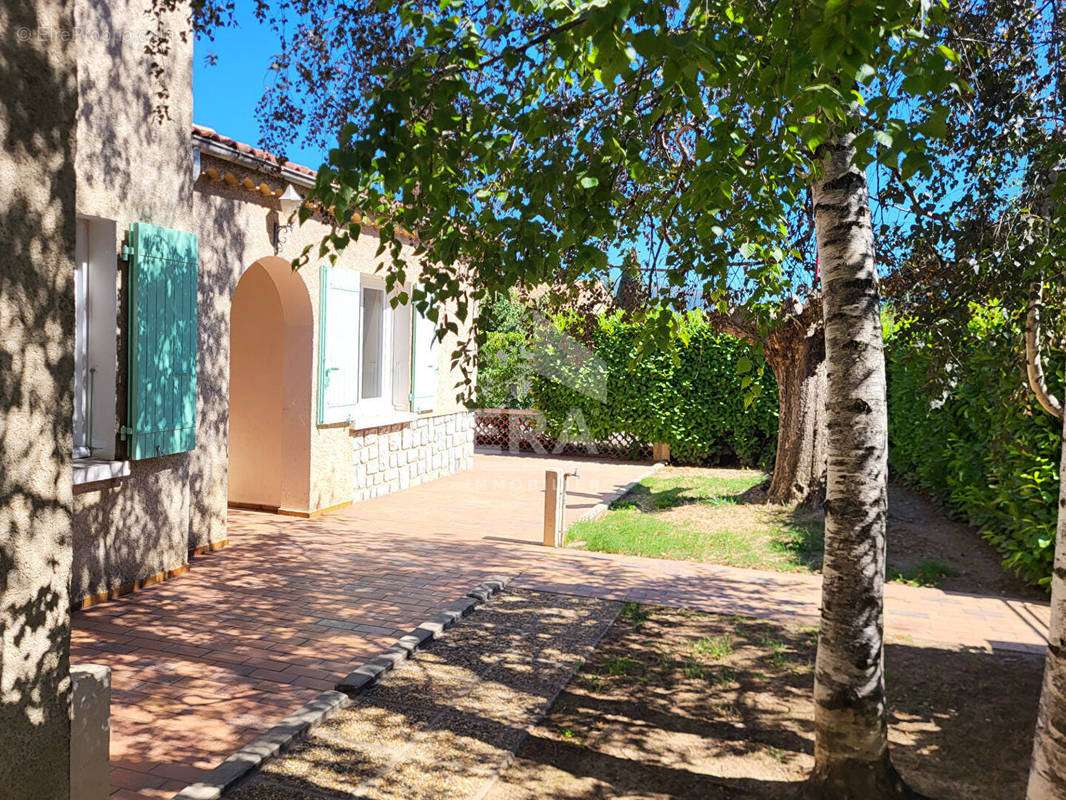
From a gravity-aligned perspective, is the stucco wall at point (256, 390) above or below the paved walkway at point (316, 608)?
above

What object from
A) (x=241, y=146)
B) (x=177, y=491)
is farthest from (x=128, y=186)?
(x=177, y=491)

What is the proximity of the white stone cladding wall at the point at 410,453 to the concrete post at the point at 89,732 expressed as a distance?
7213 mm

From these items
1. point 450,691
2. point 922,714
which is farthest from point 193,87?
point 922,714

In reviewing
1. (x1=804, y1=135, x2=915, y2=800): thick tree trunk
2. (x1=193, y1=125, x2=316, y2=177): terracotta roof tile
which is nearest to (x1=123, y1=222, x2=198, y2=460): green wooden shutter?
(x1=193, y1=125, x2=316, y2=177): terracotta roof tile

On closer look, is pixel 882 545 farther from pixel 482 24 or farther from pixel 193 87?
pixel 193 87

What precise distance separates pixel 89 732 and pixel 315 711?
1.64 meters

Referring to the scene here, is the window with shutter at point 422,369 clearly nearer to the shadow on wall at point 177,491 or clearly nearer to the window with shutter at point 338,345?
the window with shutter at point 338,345

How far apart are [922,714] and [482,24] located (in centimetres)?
443

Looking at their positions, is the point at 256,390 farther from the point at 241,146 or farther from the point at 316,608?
the point at 316,608

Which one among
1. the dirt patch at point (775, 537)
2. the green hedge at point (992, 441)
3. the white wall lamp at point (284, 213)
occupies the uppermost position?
the white wall lamp at point (284, 213)

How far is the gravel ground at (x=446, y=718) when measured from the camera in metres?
3.49

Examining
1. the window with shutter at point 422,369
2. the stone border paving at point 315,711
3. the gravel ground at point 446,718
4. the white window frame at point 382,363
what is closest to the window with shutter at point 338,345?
the white window frame at point 382,363

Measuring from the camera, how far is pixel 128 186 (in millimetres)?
5965

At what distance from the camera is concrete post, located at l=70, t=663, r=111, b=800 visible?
253 cm
